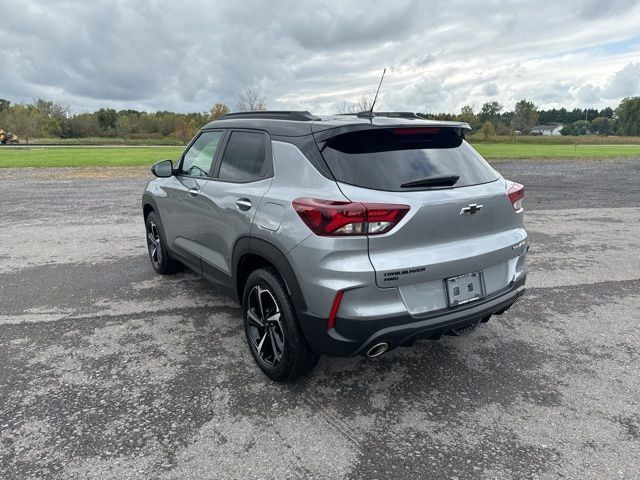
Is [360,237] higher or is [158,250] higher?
[360,237]

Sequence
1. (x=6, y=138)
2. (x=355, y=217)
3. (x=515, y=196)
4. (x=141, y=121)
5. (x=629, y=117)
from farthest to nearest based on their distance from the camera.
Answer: (x=629, y=117), (x=141, y=121), (x=6, y=138), (x=515, y=196), (x=355, y=217)

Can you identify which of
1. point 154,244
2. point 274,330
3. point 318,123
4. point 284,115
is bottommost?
point 274,330

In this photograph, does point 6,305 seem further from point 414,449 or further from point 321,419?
point 414,449

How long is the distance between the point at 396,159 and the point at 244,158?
125cm

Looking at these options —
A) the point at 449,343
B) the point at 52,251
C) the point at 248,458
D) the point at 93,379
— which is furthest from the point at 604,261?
the point at 52,251

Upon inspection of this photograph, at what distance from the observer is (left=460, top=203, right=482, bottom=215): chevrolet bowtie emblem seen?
2.84 m

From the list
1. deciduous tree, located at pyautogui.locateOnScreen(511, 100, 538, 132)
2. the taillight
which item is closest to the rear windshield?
the taillight

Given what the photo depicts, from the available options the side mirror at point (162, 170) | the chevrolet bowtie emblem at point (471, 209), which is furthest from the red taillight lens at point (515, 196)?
the side mirror at point (162, 170)

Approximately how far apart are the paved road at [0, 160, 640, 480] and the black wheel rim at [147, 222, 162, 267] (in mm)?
209

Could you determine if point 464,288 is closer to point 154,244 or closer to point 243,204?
point 243,204

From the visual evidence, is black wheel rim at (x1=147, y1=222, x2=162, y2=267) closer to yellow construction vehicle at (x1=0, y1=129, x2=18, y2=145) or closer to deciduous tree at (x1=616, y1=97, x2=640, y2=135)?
yellow construction vehicle at (x1=0, y1=129, x2=18, y2=145)

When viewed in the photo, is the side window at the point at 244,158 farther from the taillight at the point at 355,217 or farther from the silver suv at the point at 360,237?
the taillight at the point at 355,217

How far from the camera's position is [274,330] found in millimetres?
3139

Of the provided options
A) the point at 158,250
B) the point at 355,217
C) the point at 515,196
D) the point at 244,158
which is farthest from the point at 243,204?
the point at 158,250
